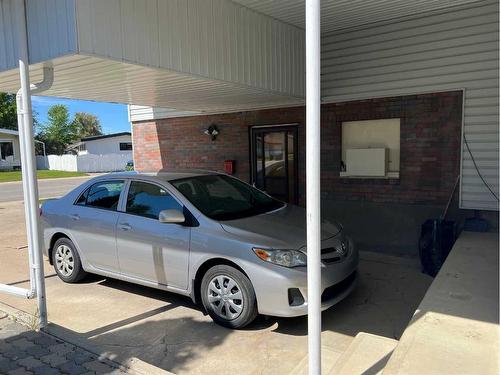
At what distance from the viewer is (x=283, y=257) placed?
3992 millimetres

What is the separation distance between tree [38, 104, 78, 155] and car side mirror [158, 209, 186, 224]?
58774 mm

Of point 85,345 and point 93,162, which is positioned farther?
point 93,162

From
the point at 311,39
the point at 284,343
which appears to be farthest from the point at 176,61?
the point at 284,343

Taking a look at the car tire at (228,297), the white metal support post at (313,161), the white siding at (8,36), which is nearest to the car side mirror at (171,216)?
the car tire at (228,297)

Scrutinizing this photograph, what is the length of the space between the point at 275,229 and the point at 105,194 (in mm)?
2459

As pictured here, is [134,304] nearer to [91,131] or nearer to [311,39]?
[311,39]

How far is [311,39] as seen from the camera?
2432mm

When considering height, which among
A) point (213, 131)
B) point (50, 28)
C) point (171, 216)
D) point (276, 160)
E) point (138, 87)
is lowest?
point (171, 216)

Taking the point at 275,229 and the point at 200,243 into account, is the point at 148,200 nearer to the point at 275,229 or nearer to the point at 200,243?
the point at 200,243

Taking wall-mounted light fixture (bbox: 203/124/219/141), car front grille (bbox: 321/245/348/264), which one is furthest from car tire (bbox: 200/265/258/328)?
wall-mounted light fixture (bbox: 203/124/219/141)

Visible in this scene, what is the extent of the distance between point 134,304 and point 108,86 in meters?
3.08

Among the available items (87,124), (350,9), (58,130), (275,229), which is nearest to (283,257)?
(275,229)

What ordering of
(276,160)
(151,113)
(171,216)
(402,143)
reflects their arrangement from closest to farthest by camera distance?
1. (171,216)
2. (402,143)
3. (276,160)
4. (151,113)

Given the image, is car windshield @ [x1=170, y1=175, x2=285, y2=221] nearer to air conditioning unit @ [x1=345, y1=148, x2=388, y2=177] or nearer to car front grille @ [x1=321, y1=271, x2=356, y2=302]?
car front grille @ [x1=321, y1=271, x2=356, y2=302]
